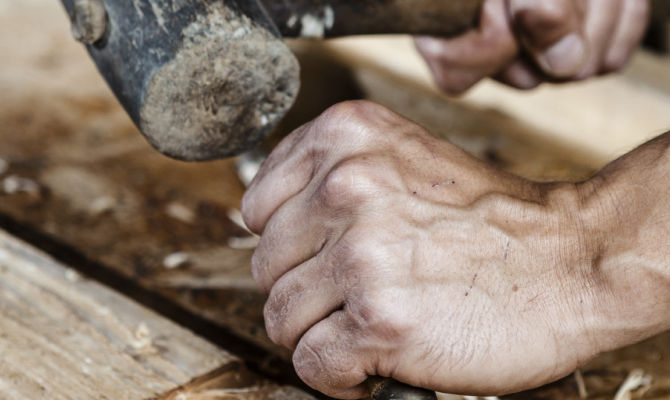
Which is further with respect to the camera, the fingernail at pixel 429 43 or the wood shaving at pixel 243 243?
the fingernail at pixel 429 43

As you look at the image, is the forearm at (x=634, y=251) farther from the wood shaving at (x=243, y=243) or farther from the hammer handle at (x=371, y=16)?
the wood shaving at (x=243, y=243)

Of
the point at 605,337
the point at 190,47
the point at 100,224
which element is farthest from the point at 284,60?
the point at 100,224

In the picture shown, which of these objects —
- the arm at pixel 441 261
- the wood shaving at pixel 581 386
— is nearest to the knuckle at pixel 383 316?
the arm at pixel 441 261

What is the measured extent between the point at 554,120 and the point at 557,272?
4.41 feet

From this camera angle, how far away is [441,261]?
0.83m

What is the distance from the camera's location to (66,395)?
0.95 meters

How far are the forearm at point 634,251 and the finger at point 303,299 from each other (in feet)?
1.06

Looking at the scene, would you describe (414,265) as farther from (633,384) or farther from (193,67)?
(633,384)

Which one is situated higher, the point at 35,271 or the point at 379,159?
the point at 379,159

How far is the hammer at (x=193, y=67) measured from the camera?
0.94m

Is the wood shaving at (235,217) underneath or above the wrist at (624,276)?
underneath

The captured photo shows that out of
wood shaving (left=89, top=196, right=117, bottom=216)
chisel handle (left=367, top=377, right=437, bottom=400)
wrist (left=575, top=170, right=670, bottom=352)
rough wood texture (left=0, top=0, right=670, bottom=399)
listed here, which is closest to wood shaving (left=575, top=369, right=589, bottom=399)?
rough wood texture (left=0, top=0, right=670, bottom=399)

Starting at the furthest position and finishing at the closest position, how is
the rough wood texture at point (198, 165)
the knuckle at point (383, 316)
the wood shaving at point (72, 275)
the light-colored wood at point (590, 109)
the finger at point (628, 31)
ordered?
1. the light-colored wood at point (590, 109)
2. the finger at point (628, 31)
3. the rough wood texture at point (198, 165)
4. the wood shaving at point (72, 275)
5. the knuckle at point (383, 316)

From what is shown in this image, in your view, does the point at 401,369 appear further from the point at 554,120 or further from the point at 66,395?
the point at 554,120
